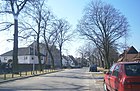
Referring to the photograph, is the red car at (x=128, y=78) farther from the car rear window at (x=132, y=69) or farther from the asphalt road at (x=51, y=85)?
the asphalt road at (x=51, y=85)

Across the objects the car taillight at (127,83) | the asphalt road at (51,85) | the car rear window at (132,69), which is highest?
the car rear window at (132,69)

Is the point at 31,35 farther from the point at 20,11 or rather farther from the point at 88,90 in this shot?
the point at 88,90

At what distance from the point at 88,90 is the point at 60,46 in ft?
257

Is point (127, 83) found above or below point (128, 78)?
below

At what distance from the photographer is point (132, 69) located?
38.6ft

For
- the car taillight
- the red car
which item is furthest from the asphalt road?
the car taillight

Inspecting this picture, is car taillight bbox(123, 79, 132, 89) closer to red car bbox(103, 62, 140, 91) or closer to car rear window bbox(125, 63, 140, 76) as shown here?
red car bbox(103, 62, 140, 91)

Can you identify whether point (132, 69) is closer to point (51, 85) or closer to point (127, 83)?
point (127, 83)

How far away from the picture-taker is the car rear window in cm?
1143

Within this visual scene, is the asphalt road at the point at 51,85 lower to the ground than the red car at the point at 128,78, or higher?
lower

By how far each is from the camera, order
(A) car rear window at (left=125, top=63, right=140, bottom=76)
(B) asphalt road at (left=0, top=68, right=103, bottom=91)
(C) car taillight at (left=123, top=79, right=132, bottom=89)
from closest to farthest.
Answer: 1. (C) car taillight at (left=123, top=79, right=132, bottom=89)
2. (A) car rear window at (left=125, top=63, right=140, bottom=76)
3. (B) asphalt road at (left=0, top=68, right=103, bottom=91)

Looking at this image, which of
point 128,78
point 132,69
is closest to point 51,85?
point 132,69

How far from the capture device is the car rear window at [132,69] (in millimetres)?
11430

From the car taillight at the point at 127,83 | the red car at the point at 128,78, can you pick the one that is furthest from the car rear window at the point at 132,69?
the car taillight at the point at 127,83
